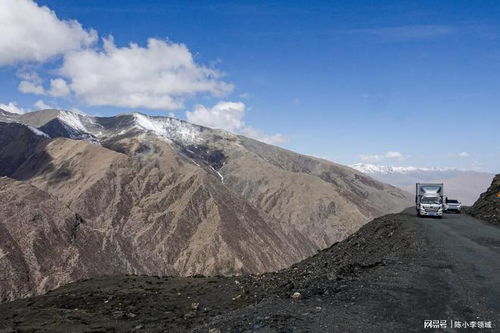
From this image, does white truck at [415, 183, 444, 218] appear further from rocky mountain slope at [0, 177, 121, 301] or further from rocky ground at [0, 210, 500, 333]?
rocky mountain slope at [0, 177, 121, 301]

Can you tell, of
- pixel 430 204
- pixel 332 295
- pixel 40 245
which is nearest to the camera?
pixel 332 295

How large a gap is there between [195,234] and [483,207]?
119625 mm

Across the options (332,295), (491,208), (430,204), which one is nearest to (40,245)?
(430,204)

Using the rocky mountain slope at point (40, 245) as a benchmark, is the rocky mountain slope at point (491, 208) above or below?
above

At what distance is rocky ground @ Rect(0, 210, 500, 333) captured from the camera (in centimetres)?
1336

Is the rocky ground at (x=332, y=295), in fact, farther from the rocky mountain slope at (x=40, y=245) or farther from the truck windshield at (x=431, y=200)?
the rocky mountain slope at (x=40, y=245)

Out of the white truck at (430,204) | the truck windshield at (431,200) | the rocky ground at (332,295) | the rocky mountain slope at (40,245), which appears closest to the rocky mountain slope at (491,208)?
the rocky ground at (332,295)

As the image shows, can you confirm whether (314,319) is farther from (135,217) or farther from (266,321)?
(135,217)

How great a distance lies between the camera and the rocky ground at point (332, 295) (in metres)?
13.4

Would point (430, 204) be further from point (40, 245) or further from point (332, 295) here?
point (40, 245)

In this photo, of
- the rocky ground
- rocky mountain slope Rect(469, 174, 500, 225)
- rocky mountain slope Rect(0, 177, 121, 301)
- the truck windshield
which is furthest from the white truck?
rocky mountain slope Rect(0, 177, 121, 301)

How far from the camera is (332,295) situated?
15625 millimetres

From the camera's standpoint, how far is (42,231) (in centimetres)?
10081

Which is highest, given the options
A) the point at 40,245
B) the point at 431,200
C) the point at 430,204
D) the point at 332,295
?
the point at 431,200
